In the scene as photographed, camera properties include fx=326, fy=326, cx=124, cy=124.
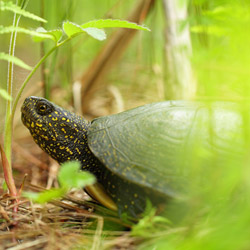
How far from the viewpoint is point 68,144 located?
1.68m

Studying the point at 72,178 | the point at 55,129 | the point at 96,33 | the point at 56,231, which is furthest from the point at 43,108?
the point at 72,178

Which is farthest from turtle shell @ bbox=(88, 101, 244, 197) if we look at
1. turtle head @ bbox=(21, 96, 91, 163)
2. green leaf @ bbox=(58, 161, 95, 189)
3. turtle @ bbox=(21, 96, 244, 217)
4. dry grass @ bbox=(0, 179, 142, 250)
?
green leaf @ bbox=(58, 161, 95, 189)

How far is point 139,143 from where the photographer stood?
57.8 inches

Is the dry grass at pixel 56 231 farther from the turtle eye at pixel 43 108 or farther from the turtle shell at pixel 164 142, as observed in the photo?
the turtle eye at pixel 43 108

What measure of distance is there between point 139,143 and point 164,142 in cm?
11

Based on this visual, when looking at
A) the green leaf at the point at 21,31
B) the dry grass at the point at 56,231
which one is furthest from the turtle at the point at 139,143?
the green leaf at the point at 21,31

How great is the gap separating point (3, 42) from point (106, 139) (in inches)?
40.3

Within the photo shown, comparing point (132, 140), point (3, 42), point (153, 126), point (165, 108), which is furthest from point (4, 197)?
point (3, 42)

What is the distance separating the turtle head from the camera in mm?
1652

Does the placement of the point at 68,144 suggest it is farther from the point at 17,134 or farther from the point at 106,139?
the point at 17,134

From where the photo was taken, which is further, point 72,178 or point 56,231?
point 56,231

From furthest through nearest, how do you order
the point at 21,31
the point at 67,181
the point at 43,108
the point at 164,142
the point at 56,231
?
1. the point at 43,108
2. the point at 164,142
3. the point at 21,31
4. the point at 56,231
5. the point at 67,181

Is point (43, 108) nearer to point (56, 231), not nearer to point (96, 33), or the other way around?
point (96, 33)

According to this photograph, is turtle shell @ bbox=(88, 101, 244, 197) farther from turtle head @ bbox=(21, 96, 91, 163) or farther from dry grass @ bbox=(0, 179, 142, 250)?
dry grass @ bbox=(0, 179, 142, 250)
